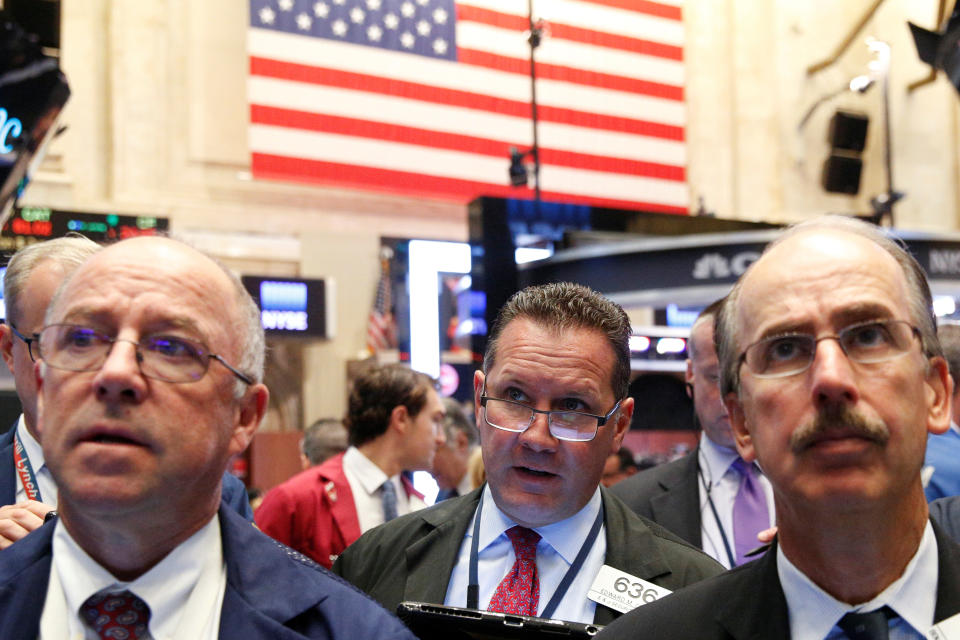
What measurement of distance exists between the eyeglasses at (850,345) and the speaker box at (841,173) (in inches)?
638

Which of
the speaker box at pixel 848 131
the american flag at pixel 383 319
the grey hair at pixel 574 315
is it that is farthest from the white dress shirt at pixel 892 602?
the speaker box at pixel 848 131

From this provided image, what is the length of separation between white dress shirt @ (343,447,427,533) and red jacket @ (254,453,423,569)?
63 mm

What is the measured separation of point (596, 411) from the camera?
8.25 feet

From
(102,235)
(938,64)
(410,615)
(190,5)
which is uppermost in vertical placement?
(190,5)

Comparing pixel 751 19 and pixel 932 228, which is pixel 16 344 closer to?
pixel 751 19

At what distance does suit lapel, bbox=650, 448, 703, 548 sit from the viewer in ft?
11.3

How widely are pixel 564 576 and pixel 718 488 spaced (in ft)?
4.22

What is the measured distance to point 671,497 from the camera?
11.6 feet

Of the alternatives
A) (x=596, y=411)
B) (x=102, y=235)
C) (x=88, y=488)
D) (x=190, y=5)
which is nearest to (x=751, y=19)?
(x=190, y=5)

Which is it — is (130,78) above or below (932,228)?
above

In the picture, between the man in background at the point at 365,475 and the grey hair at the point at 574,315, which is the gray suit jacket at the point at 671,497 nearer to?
the grey hair at the point at 574,315

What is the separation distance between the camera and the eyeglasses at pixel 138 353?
5.73ft

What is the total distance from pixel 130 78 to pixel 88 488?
40.7 ft

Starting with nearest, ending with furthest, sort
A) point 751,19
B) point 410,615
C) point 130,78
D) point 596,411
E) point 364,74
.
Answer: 1. point 410,615
2. point 596,411
3. point 364,74
4. point 130,78
5. point 751,19
